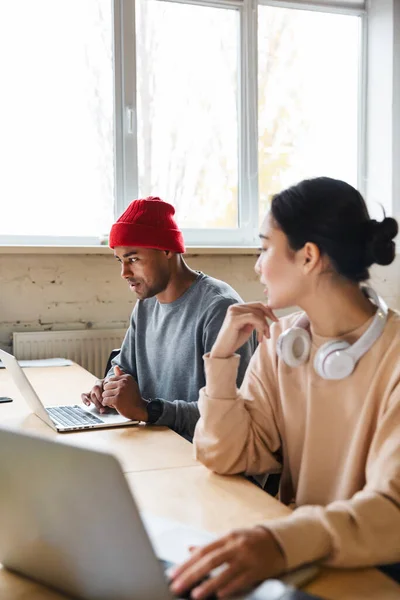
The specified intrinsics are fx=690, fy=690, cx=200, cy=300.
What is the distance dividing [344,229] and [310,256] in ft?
0.25

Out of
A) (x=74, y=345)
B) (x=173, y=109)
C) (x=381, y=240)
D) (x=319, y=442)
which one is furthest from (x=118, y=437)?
(x=173, y=109)

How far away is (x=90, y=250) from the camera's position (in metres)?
3.10

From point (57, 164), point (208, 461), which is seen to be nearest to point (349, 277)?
point (208, 461)

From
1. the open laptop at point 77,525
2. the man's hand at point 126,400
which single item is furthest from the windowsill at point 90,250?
the open laptop at point 77,525

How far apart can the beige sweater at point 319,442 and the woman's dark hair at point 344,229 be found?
0.36ft

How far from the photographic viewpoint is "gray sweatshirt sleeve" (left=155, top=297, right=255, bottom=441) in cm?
171

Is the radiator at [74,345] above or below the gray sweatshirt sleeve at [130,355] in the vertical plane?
below

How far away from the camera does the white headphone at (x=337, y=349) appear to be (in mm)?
1162

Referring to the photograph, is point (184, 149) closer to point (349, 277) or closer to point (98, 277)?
point (98, 277)

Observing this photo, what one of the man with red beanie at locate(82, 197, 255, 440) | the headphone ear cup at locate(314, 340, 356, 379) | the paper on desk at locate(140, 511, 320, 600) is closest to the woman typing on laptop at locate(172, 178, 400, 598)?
the headphone ear cup at locate(314, 340, 356, 379)

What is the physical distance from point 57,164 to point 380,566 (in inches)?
104

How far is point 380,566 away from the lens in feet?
3.23

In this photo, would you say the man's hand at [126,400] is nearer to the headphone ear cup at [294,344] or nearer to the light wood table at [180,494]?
the light wood table at [180,494]

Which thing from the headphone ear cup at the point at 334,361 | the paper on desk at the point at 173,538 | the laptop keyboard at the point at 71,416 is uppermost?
the headphone ear cup at the point at 334,361
